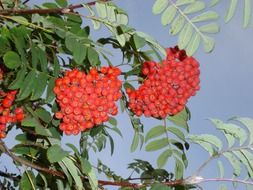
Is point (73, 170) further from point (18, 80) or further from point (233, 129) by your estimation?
point (233, 129)

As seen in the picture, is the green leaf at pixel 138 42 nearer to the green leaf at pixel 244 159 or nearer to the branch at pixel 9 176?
the green leaf at pixel 244 159

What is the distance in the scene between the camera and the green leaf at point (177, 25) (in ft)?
7.08

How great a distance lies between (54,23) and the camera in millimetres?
2531

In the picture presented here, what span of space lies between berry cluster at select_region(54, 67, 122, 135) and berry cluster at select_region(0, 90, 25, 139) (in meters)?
0.36

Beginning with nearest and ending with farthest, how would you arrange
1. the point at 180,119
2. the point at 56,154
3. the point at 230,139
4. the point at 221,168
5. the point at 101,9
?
the point at 56,154
the point at 101,9
the point at 230,139
the point at 221,168
the point at 180,119

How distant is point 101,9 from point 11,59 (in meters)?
0.57

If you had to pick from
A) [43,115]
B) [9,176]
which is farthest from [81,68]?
[9,176]

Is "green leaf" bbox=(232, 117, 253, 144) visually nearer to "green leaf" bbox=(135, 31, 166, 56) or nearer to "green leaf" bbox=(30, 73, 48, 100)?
"green leaf" bbox=(135, 31, 166, 56)

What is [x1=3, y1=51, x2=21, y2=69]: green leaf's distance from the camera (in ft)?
7.30

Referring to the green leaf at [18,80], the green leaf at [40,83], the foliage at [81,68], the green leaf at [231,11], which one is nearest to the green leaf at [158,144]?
the foliage at [81,68]

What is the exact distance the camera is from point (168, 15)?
2.17 meters

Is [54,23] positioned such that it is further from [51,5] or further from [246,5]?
[246,5]

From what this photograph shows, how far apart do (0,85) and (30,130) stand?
37 cm

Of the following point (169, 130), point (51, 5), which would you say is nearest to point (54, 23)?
point (51, 5)
